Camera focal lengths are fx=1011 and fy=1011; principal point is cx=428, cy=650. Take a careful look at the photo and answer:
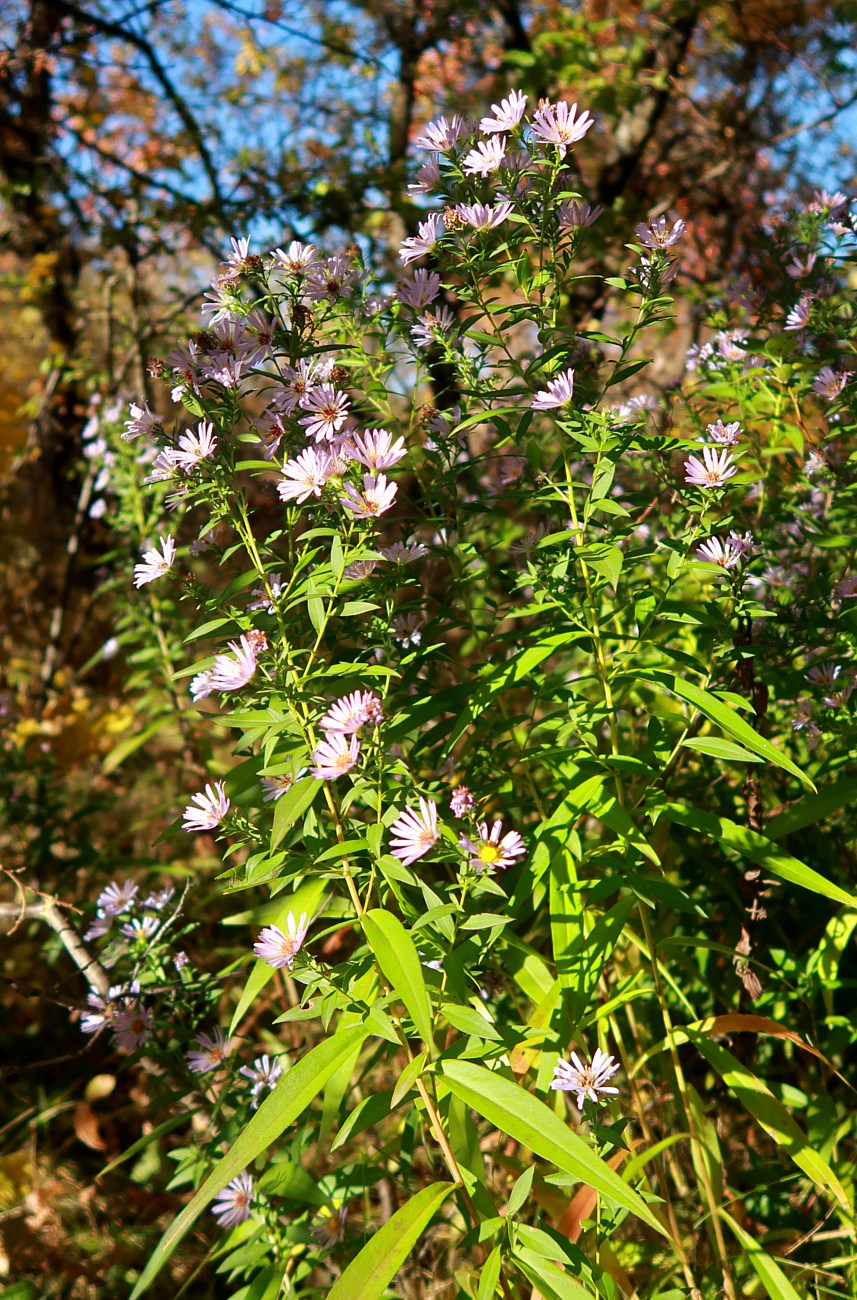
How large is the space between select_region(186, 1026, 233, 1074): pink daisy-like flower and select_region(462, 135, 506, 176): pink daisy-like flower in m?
1.34

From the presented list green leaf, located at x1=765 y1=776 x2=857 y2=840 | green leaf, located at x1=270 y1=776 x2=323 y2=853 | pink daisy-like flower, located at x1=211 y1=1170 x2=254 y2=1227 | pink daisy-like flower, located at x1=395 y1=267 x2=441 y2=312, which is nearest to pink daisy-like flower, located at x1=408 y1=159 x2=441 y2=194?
pink daisy-like flower, located at x1=395 y1=267 x2=441 y2=312

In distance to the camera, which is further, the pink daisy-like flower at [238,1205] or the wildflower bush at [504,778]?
the pink daisy-like flower at [238,1205]

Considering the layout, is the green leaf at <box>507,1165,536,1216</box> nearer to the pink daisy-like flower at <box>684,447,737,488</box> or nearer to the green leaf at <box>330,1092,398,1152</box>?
the green leaf at <box>330,1092,398,1152</box>

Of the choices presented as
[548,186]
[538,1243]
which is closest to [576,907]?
[538,1243]

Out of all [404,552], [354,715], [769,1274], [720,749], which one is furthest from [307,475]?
[769,1274]

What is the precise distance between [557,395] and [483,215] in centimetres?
26

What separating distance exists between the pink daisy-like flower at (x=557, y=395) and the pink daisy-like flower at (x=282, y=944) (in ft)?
2.38

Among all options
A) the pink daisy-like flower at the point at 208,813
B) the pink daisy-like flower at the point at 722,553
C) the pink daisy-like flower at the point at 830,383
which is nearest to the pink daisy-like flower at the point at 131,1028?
the pink daisy-like flower at the point at 208,813

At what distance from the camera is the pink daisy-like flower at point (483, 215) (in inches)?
52.4

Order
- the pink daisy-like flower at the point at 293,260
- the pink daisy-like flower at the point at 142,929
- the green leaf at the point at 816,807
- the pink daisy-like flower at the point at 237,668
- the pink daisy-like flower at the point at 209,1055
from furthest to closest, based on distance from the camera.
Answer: the pink daisy-like flower at the point at 142,929, the pink daisy-like flower at the point at 209,1055, the green leaf at the point at 816,807, the pink daisy-like flower at the point at 293,260, the pink daisy-like flower at the point at 237,668

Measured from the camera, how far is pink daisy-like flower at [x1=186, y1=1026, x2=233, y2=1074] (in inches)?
63.5

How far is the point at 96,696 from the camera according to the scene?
421 cm

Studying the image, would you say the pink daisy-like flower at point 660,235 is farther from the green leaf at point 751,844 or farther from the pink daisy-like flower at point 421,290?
the green leaf at point 751,844

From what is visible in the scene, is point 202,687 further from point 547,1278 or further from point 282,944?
point 547,1278
